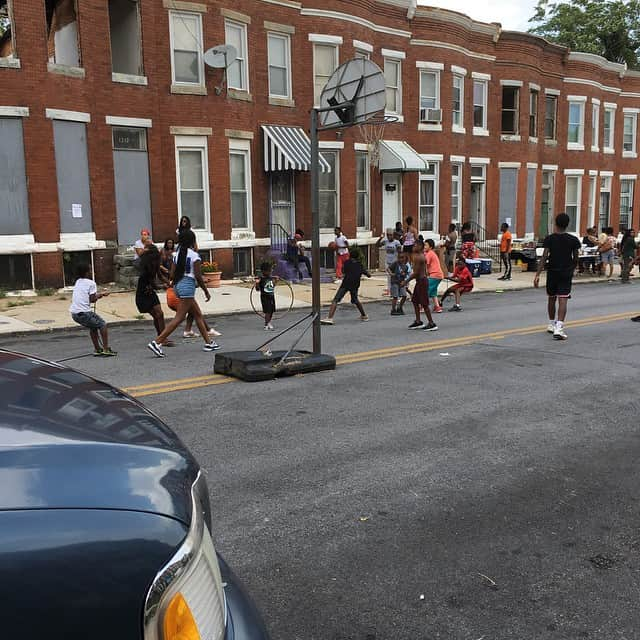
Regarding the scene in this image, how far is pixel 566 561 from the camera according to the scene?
155 inches

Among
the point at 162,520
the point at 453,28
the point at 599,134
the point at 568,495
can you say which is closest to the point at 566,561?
the point at 568,495

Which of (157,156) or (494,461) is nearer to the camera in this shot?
(494,461)

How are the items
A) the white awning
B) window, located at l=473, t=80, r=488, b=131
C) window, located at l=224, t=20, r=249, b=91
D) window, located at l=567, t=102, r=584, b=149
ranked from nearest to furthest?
window, located at l=224, t=20, r=249, b=91 → the white awning → window, located at l=473, t=80, r=488, b=131 → window, located at l=567, t=102, r=584, b=149

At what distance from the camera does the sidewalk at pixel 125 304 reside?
44.3 feet

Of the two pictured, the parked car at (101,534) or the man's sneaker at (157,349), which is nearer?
the parked car at (101,534)

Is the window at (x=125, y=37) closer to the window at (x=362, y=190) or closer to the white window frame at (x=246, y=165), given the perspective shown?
the white window frame at (x=246, y=165)

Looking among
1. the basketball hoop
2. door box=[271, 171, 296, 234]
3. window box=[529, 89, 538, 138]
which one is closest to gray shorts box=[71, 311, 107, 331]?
door box=[271, 171, 296, 234]

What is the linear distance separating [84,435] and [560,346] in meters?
9.82

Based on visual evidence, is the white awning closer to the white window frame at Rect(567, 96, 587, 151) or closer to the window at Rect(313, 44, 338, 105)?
the window at Rect(313, 44, 338, 105)

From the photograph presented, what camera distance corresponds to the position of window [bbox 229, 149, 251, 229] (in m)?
21.0

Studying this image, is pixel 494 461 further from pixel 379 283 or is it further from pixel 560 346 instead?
pixel 379 283

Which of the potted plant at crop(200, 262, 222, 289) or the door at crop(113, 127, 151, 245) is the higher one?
the door at crop(113, 127, 151, 245)

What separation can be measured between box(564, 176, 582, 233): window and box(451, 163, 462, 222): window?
8.86 meters

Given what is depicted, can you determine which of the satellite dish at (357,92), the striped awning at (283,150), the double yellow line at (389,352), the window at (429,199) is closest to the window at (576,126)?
the window at (429,199)
